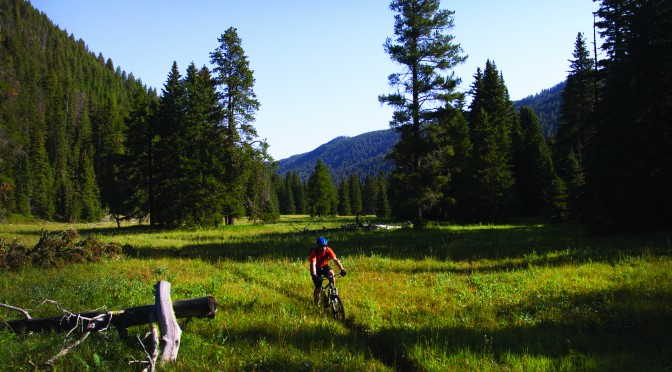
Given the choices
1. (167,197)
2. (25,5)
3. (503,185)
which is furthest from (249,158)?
(25,5)

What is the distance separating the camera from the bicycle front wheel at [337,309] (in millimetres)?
7882

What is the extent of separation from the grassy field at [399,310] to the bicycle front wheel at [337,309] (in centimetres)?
22

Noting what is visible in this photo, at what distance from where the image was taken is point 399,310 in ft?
27.3

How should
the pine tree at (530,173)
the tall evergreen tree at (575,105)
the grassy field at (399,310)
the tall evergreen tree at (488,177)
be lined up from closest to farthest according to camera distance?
the grassy field at (399,310), the tall evergreen tree at (488,177), the tall evergreen tree at (575,105), the pine tree at (530,173)

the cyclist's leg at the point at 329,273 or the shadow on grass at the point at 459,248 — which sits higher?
the cyclist's leg at the point at 329,273

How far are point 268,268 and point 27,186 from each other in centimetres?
7325

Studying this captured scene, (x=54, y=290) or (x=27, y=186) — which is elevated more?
(x=27, y=186)

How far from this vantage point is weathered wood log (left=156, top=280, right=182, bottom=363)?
5500 mm

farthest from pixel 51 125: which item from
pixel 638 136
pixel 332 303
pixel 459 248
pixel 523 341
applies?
pixel 523 341

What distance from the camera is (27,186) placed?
214 feet

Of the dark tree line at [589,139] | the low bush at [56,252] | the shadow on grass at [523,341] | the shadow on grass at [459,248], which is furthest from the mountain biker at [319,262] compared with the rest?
the dark tree line at [589,139]

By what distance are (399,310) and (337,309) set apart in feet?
4.75

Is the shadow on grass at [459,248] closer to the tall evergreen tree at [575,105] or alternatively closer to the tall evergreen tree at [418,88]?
the tall evergreen tree at [418,88]

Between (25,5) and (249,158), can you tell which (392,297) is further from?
(25,5)
